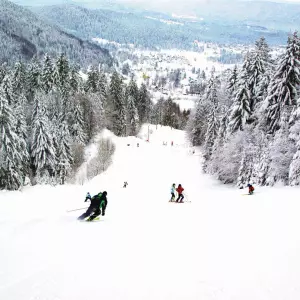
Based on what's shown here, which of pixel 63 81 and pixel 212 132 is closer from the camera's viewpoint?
pixel 212 132

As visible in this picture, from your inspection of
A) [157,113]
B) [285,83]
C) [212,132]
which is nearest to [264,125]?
[285,83]

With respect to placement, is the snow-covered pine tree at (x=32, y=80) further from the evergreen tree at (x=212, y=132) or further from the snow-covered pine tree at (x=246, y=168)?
the snow-covered pine tree at (x=246, y=168)

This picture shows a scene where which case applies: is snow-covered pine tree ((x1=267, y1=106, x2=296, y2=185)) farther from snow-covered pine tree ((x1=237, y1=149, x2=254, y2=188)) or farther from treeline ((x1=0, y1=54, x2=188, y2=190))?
treeline ((x1=0, y1=54, x2=188, y2=190))

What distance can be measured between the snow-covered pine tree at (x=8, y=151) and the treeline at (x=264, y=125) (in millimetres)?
24501

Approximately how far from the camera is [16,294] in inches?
271

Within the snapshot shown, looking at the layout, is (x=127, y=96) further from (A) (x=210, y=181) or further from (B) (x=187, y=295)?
(B) (x=187, y=295)

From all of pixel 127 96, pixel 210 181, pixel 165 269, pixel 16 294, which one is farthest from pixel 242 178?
pixel 127 96

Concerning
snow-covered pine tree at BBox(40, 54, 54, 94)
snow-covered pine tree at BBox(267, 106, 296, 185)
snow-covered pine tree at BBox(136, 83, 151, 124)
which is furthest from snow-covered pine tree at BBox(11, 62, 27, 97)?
snow-covered pine tree at BBox(267, 106, 296, 185)

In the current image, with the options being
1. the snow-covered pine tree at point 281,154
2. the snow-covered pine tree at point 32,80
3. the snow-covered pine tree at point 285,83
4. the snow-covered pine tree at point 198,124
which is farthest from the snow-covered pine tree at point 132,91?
the snow-covered pine tree at point 281,154

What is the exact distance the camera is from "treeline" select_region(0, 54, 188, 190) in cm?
3553

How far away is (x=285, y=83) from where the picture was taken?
2958 centimetres

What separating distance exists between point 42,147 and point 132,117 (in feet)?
135

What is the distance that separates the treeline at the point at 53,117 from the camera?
35531mm

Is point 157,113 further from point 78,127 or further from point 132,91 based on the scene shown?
point 78,127
